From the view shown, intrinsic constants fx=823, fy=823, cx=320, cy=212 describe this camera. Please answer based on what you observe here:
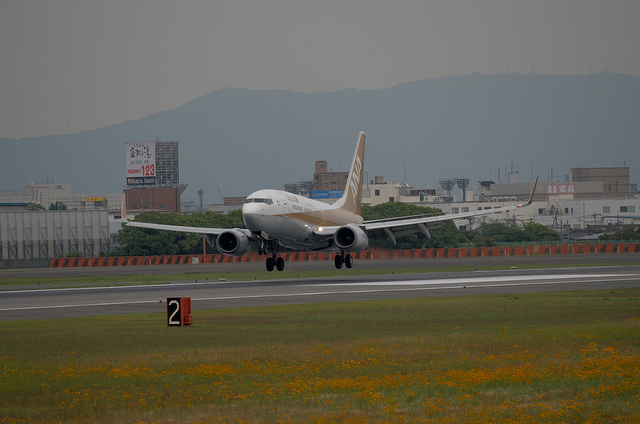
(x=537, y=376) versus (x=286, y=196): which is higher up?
(x=286, y=196)

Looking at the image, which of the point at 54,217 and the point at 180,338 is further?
the point at 54,217

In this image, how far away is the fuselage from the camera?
5159 cm

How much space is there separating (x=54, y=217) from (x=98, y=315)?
107525mm

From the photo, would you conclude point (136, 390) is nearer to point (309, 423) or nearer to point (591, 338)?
point (309, 423)

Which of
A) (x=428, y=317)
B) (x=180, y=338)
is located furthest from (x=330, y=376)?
(x=428, y=317)

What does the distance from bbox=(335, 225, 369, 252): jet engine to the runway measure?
7.27 feet

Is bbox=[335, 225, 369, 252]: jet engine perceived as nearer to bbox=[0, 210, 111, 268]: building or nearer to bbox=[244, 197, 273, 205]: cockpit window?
bbox=[244, 197, 273, 205]: cockpit window

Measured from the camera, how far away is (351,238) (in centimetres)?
5503

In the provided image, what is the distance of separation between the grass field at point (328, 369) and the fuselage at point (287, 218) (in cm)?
2291

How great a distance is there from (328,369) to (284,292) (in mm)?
25361

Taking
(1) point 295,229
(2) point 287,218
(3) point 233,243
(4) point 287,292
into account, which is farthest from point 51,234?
(4) point 287,292

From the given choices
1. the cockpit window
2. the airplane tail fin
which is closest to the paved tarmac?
the cockpit window

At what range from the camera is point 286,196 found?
54.2m

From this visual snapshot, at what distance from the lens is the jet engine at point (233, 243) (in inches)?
2169
